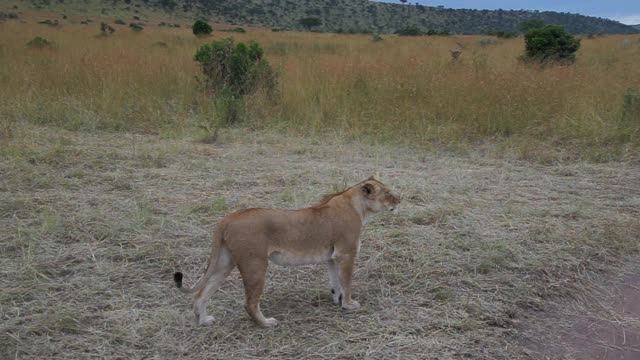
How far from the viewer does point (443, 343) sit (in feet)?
10.3

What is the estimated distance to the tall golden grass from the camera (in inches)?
323

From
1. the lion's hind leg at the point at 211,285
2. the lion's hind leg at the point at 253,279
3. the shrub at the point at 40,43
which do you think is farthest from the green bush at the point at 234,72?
the lion's hind leg at the point at 253,279

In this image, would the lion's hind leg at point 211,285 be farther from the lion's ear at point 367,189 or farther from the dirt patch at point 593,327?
the dirt patch at point 593,327

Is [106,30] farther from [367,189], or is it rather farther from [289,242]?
[289,242]

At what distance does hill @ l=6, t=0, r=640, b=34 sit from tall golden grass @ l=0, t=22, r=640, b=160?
3120 centimetres

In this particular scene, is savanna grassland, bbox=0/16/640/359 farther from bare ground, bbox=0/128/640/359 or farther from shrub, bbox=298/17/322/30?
shrub, bbox=298/17/322/30

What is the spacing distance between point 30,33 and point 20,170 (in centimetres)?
1191

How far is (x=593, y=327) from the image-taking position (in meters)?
3.48

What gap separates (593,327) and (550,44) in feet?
43.4

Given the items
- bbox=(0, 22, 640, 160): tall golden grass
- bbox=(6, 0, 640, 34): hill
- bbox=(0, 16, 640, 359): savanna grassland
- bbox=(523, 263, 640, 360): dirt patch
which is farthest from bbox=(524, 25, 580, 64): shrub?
bbox=(6, 0, 640, 34): hill

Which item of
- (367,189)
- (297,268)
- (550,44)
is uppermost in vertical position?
(550,44)

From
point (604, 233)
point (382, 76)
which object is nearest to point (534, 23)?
point (382, 76)

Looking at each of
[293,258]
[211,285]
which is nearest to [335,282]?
[293,258]

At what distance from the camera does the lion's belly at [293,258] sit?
322 centimetres
